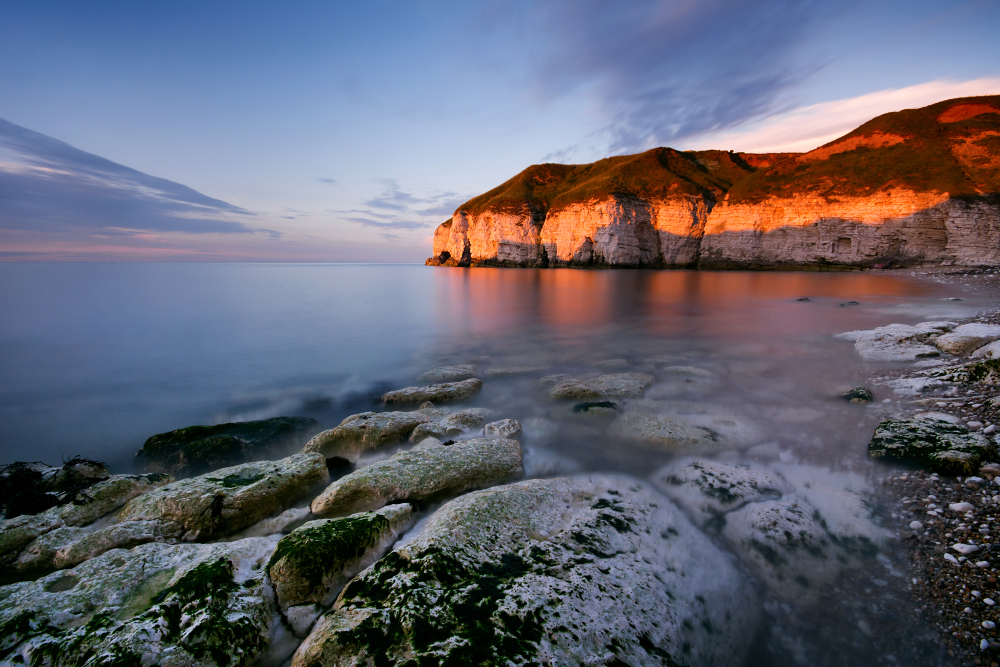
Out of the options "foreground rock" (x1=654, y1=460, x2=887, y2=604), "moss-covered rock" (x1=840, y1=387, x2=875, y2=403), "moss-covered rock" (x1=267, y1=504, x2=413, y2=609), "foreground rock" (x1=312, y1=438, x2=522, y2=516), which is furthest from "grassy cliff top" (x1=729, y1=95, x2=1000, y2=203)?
"moss-covered rock" (x1=267, y1=504, x2=413, y2=609)

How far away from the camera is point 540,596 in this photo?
264cm

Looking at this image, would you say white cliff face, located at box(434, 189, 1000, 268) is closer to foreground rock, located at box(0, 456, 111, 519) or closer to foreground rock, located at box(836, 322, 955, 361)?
foreground rock, located at box(836, 322, 955, 361)

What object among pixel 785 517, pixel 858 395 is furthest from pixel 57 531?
pixel 858 395

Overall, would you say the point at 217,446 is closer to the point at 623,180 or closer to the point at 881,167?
the point at 881,167

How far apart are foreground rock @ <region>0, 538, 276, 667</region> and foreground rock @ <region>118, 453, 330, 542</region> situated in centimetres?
77

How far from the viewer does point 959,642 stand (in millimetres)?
2426

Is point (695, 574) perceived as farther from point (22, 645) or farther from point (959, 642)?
point (22, 645)

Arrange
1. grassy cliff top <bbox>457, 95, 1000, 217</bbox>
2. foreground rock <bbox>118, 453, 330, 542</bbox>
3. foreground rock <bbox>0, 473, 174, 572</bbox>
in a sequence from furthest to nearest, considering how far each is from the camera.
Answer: grassy cliff top <bbox>457, 95, 1000, 217</bbox> < foreground rock <bbox>118, 453, 330, 542</bbox> < foreground rock <bbox>0, 473, 174, 572</bbox>

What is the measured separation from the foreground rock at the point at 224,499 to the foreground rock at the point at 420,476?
1.87 feet

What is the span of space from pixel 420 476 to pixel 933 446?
6020 millimetres

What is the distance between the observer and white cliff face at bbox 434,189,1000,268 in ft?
133

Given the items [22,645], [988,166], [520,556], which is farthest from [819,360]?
[988,166]

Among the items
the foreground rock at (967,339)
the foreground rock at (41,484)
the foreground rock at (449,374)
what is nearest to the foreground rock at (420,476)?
the foreground rock at (41,484)

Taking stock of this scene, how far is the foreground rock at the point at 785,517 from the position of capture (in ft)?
10.8
